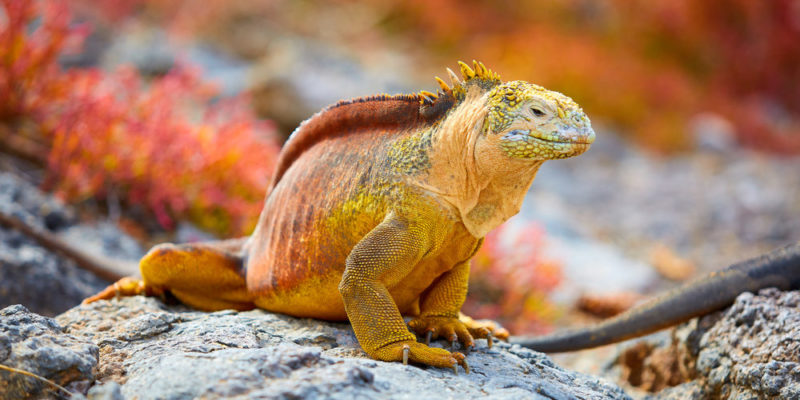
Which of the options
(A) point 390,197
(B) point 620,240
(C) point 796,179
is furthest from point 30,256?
(C) point 796,179

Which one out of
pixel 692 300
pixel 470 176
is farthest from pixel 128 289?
pixel 692 300

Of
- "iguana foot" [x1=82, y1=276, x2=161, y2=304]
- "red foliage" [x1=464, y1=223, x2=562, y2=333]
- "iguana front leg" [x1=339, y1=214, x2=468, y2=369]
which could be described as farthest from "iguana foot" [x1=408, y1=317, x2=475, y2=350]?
"red foliage" [x1=464, y1=223, x2=562, y2=333]

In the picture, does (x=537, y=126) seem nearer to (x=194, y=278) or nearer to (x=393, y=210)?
(x=393, y=210)

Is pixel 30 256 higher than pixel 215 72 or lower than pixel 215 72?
lower

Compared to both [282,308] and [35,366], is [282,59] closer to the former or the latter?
[282,308]

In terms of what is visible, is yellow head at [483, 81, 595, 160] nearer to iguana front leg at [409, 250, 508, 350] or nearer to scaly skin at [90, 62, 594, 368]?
scaly skin at [90, 62, 594, 368]
